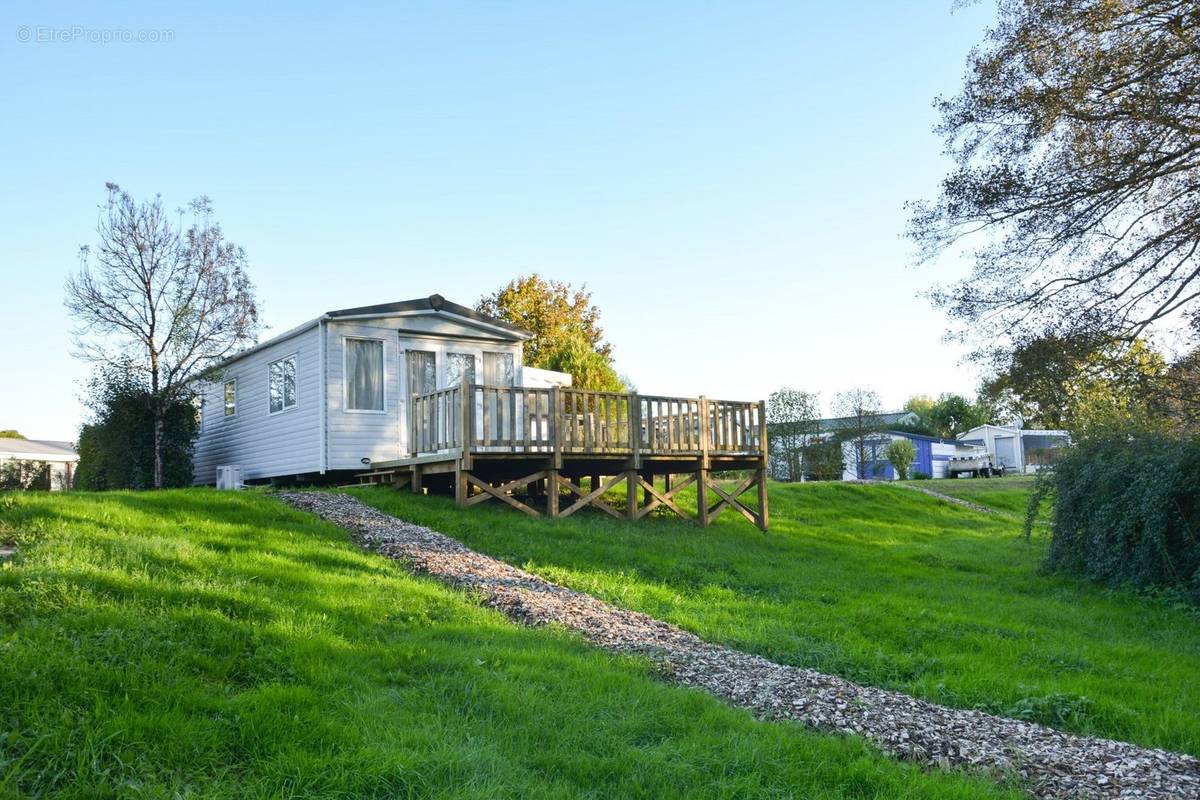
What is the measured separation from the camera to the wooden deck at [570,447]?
1382 centimetres

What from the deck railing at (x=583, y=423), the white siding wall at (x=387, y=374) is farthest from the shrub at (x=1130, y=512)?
the white siding wall at (x=387, y=374)

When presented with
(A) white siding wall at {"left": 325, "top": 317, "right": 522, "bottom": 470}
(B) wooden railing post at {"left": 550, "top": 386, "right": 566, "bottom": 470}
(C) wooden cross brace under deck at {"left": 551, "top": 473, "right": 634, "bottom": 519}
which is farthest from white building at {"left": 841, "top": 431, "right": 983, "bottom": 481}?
(B) wooden railing post at {"left": 550, "top": 386, "right": 566, "bottom": 470}

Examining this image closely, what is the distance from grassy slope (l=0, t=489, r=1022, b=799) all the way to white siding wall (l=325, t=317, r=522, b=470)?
30.6ft

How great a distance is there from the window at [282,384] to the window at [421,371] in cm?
234

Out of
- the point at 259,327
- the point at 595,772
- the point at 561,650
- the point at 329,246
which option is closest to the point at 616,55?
the point at 329,246

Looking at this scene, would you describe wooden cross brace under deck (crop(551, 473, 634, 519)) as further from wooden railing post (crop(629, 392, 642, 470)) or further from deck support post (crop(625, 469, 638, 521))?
wooden railing post (crop(629, 392, 642, 470))

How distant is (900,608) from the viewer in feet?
31.1

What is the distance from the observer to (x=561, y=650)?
6246 mm

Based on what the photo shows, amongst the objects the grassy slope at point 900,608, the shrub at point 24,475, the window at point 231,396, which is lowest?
the grassy slope at point 900,608

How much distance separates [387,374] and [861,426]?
27.0 meters

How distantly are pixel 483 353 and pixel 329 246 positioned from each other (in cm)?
477

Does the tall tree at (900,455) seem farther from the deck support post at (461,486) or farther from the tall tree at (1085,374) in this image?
the deck support post at (461,486)

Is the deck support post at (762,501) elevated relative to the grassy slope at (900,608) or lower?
elevated

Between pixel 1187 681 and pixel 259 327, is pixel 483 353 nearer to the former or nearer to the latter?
pixel 259 327
